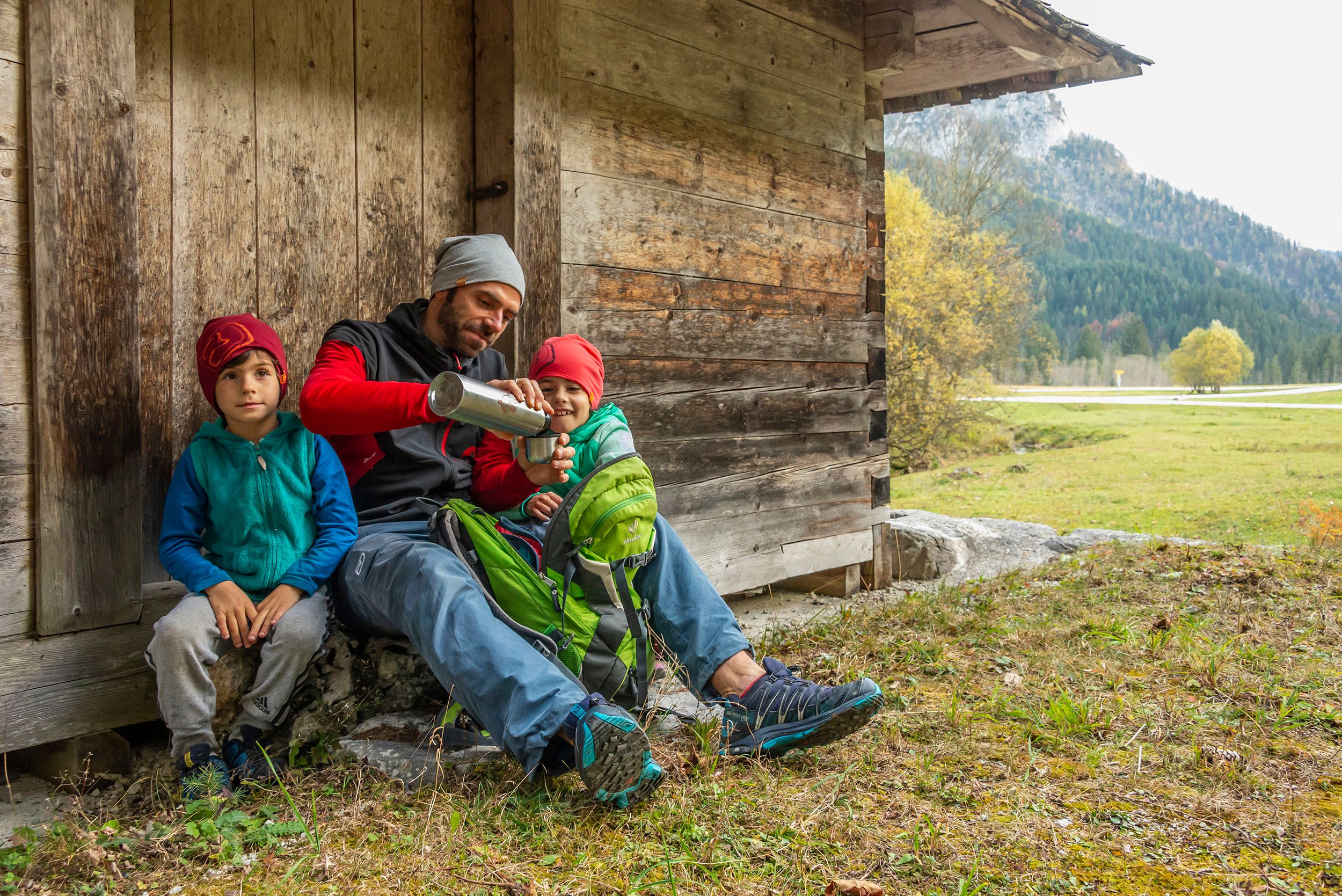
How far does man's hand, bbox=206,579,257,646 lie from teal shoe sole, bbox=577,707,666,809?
939mm

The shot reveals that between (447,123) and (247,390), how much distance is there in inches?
61.9

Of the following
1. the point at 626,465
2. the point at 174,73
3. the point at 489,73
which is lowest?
the point at 626,465

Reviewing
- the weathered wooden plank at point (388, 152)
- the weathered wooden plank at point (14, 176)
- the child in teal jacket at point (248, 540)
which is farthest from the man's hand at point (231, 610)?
Result: the weathered wooden plank at point (388, 152)

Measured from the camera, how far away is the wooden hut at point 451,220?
2350 mm

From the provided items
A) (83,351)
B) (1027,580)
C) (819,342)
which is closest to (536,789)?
(83,351)

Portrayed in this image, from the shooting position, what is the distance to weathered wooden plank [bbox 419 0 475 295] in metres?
3.46

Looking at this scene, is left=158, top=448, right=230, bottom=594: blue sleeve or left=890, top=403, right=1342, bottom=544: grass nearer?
left=158, top=448, right=230, bottom=594: blue sleeve

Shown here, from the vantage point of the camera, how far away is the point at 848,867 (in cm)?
194

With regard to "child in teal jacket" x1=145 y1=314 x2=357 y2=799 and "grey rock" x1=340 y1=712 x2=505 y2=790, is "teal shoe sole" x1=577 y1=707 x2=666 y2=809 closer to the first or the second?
"grey rock" x1=340 y1=712 x2=505 y2=790

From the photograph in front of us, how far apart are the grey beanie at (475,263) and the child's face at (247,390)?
1.97 feet

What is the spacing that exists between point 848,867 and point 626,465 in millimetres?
1113

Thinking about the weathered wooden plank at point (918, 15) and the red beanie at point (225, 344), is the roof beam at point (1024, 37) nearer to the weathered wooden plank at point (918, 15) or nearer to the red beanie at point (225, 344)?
the weathered wooden plank at point (918, 15)

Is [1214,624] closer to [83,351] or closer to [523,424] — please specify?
[523,424]

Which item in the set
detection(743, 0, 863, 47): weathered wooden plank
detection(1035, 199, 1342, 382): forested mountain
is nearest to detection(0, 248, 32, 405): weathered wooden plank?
detection(743, 0, 863, 47): weathered wooden plank
